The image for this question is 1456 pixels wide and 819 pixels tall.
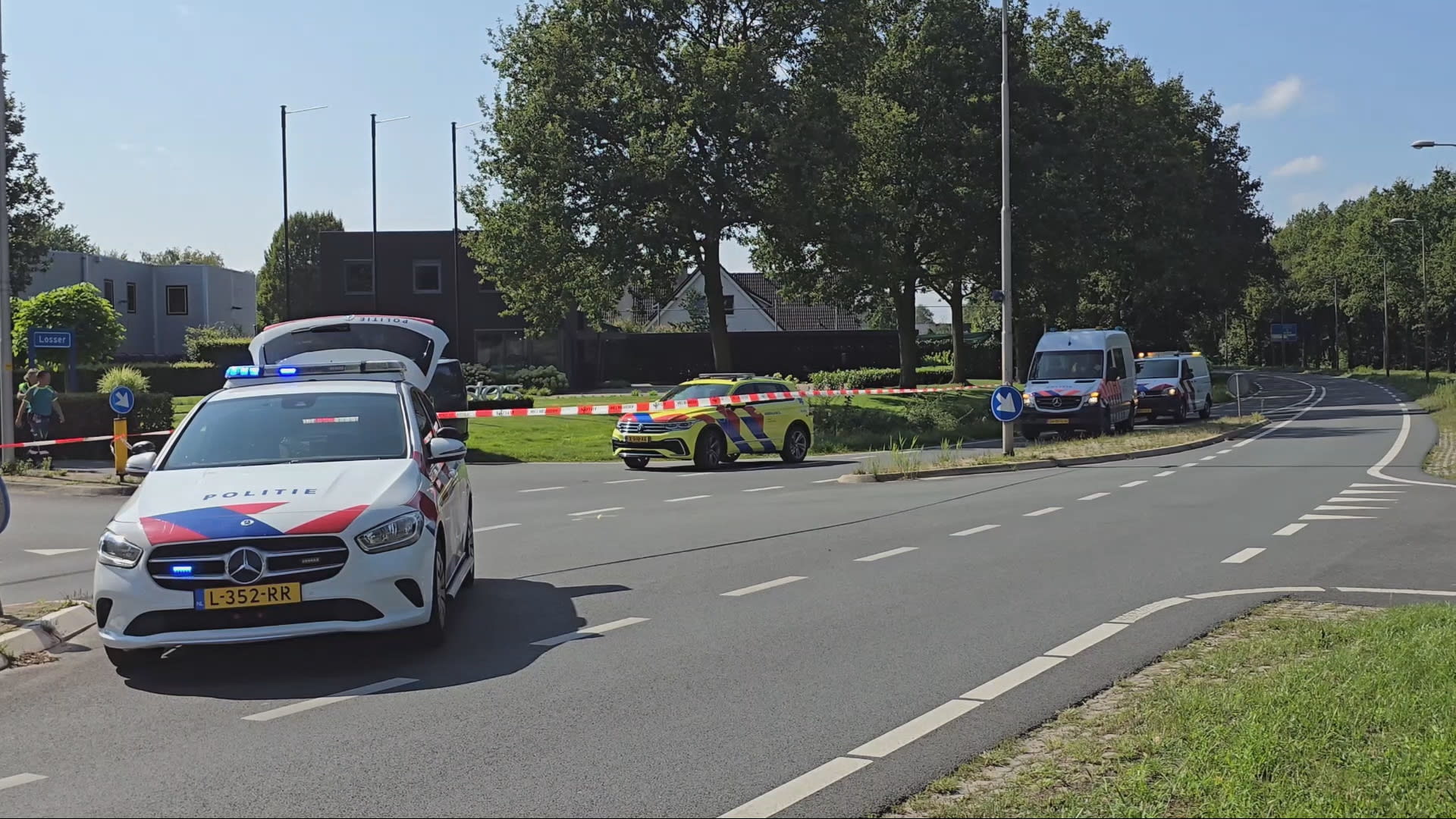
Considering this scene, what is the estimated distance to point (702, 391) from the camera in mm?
24938

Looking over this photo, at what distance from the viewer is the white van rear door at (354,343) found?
18.5 meters

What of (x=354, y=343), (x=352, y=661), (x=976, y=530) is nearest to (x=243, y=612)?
(x=352, y=661)

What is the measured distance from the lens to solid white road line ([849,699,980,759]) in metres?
5.88

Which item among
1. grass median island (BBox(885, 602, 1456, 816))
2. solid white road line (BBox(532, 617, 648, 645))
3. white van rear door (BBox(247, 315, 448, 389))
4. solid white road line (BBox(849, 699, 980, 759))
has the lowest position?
solid white road line (BBox(532, 617, 648, 645))

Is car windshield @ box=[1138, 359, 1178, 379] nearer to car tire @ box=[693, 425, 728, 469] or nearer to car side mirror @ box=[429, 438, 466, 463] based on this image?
car tire @ box=[693, 425, 728, 469]

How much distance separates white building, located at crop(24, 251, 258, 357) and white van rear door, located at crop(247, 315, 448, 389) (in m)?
50.4

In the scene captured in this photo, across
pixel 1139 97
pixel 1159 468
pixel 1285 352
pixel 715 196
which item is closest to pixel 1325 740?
pixel 1159 468

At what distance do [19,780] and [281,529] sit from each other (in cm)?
204

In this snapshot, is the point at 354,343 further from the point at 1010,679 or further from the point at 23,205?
the point at 23,205

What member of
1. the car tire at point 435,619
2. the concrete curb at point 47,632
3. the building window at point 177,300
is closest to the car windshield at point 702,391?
the concrete curb at point 47,632

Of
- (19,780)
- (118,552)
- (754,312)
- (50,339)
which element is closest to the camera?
(19,780)

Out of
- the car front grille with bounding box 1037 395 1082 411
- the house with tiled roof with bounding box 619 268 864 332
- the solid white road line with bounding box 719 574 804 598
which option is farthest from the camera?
the house with tiled roof with bounding box 619 268 864 332

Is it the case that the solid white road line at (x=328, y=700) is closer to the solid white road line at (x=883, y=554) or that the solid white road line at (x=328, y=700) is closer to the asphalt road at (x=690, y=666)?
the asphalt road at (x=690, y=666)

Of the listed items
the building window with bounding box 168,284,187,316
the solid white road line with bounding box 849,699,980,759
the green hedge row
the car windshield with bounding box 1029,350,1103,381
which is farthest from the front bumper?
the building window with bounding box 168,284,187,316
